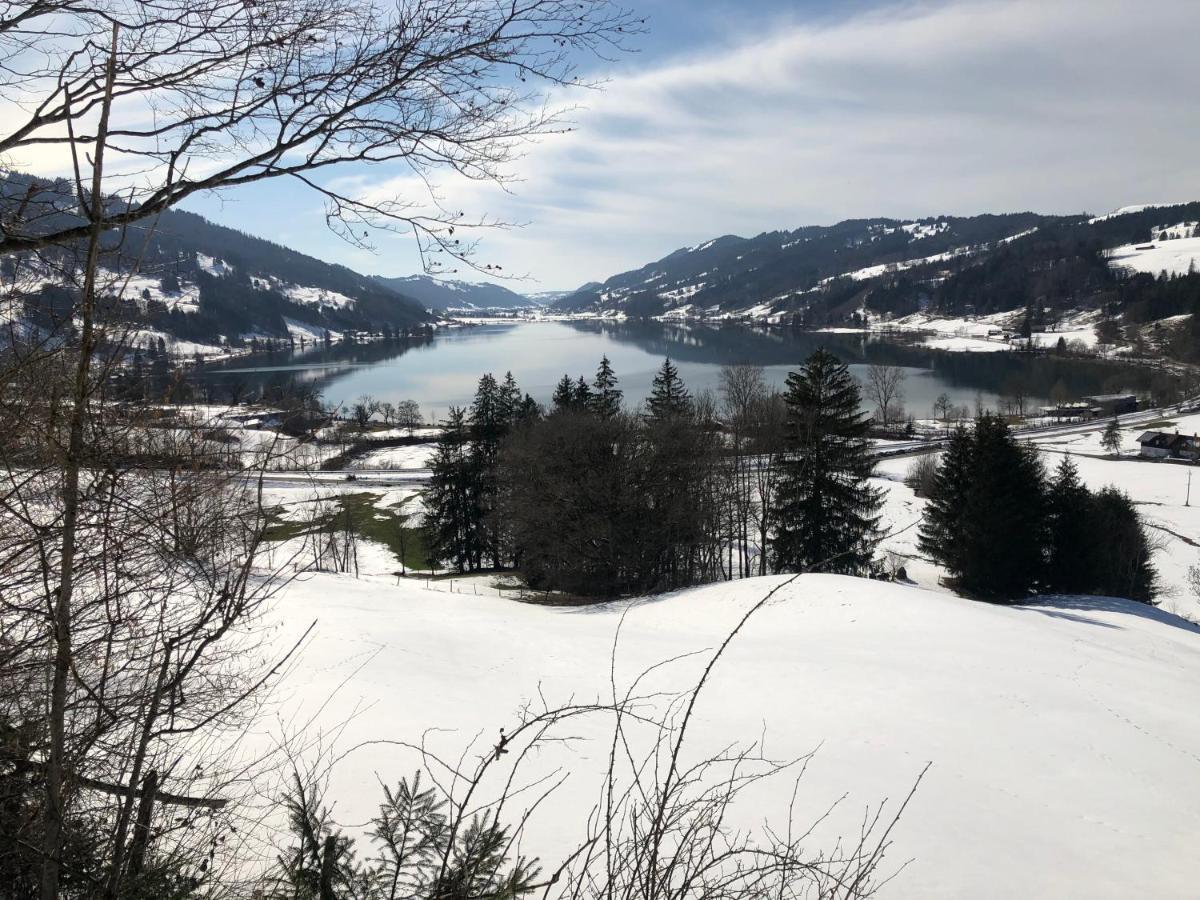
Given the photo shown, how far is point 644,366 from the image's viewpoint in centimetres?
8856

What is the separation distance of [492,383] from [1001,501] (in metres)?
21.6

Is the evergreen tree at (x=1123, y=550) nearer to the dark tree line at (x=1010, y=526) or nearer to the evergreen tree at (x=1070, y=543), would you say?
the dark tree line at (x=1010, y=526)

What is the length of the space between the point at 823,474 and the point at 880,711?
579 inches

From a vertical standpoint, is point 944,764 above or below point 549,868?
below

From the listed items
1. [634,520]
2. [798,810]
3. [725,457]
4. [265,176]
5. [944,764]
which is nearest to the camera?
[265,176]

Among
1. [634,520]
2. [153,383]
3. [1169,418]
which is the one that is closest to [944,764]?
[153,383]

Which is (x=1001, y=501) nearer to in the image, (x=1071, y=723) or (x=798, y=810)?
(x=1071, y=723)

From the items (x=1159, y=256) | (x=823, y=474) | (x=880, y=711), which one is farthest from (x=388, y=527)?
(x=1159, y=256)

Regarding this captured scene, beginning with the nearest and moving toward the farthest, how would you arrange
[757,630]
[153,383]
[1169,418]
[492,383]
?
[153,383] < [757,630] < [492,383] < [1169,418]

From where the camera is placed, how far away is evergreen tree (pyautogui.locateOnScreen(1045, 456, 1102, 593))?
22062 millimetres

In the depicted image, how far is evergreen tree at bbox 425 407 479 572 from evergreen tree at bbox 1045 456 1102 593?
22.7 meters

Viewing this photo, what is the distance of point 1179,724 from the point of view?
7918mm

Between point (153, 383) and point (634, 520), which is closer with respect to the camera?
point (153, 383)

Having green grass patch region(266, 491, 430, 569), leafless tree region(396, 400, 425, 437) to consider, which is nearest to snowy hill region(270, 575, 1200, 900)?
green grass patch region(266, 491, 430, 569)
